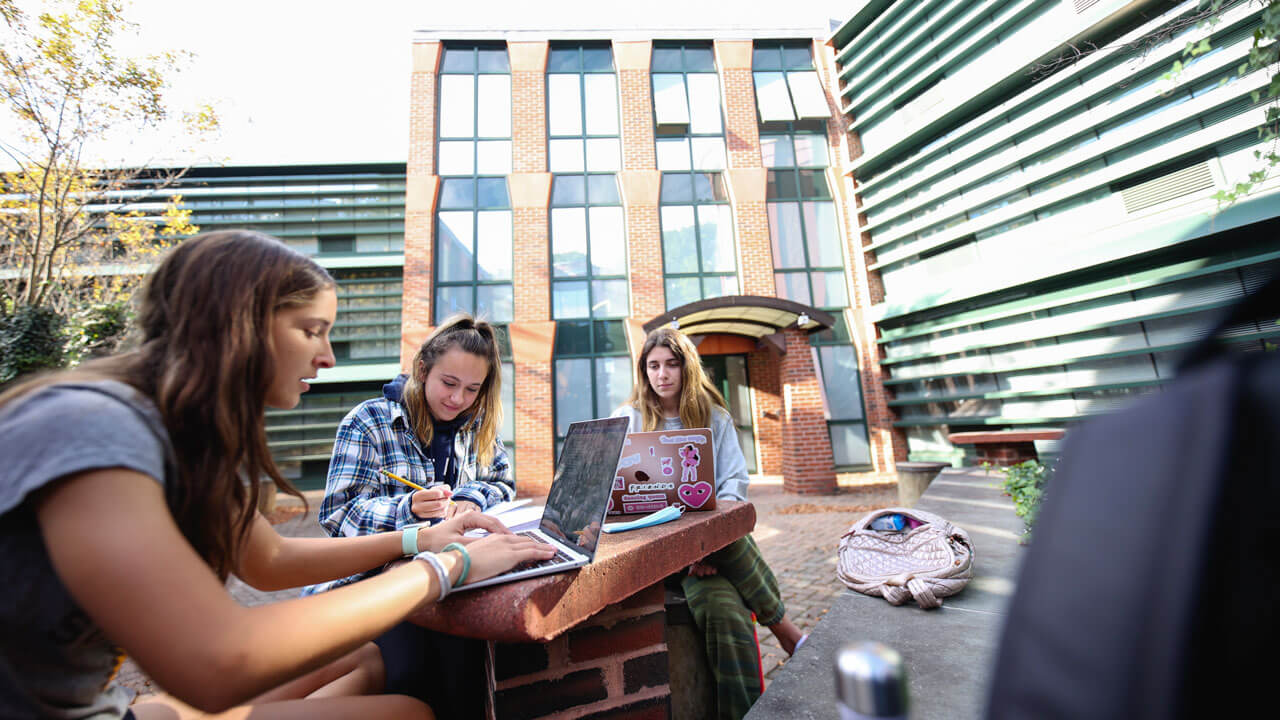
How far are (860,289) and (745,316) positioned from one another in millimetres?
3308

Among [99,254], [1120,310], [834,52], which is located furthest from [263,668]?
[834,52]

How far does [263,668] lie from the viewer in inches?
27.0

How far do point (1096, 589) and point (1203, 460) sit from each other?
118 millimetres

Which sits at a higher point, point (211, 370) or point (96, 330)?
point (96, 330)

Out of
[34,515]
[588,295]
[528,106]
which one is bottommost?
[34,515]

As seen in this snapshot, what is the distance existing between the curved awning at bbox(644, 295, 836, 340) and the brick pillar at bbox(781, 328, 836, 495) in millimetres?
379

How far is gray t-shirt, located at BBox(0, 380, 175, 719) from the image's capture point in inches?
25.9

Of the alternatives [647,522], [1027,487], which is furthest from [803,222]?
[647,522]

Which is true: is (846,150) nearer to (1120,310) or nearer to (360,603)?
(1120,310)

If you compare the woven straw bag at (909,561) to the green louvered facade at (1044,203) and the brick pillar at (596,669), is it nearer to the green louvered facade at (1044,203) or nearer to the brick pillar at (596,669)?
the brick pillar at (596,669)

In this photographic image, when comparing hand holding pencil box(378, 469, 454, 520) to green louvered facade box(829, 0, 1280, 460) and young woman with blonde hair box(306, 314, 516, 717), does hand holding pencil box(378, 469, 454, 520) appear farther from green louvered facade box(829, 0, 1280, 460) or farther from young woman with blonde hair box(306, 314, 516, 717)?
green louvered facade box(829, 0, 1280, 460)

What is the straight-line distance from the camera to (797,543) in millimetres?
5758

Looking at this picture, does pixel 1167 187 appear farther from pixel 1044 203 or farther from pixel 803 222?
pixel 803 222

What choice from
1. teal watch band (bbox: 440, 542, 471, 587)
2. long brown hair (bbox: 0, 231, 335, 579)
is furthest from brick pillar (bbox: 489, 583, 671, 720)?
long brown hair (bbox: 0, 231, 335, 579)
